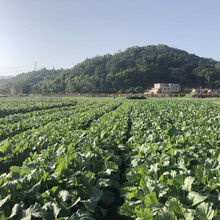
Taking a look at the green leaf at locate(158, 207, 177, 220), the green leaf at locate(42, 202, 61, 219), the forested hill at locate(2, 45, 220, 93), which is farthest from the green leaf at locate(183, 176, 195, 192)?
the forested hill at locate(2, 45, 220, 93)

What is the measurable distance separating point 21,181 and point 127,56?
13730 cm

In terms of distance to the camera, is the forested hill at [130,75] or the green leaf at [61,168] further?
the forested hill at [130,75]

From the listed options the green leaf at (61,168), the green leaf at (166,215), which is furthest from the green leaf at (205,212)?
the green leaf at (61,168)

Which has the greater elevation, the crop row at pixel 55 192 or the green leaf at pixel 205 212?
the green leaf at pixel 205 212

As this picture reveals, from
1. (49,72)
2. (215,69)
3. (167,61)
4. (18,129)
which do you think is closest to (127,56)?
(167,61)

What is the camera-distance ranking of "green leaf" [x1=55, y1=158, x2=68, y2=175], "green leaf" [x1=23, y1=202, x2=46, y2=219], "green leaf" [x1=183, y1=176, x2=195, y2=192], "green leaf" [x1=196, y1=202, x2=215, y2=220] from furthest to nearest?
"green leaf" [x1=55, y1=158, x2=68, y2=175], "green leaf" [x1=183, y1=176, x2=195, y2=192], "green leaf" [x1=23, y1=202, x2=46, y2=219], "green leaf" [x1=196, y1=202, x2=215, y2=220]

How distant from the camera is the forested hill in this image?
339 feet

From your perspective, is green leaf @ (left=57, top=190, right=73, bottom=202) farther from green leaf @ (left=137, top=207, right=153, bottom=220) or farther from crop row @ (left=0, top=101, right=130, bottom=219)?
green leaf @ (left=137, top=207, right=153, bottom=220)

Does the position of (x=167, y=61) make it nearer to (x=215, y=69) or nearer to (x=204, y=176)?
(x=215, y=69)

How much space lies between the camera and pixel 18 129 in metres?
10.6

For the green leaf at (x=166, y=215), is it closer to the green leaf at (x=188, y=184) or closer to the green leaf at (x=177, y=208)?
the green leaf at (x=177, y=208)

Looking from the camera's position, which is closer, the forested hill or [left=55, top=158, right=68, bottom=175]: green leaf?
[left=55, top=158, right=68, bottom=175]: green leaf

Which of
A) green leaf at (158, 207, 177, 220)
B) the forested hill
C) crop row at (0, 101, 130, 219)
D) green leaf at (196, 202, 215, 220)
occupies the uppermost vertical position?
the forested hill

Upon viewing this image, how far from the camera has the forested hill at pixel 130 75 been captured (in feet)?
339
